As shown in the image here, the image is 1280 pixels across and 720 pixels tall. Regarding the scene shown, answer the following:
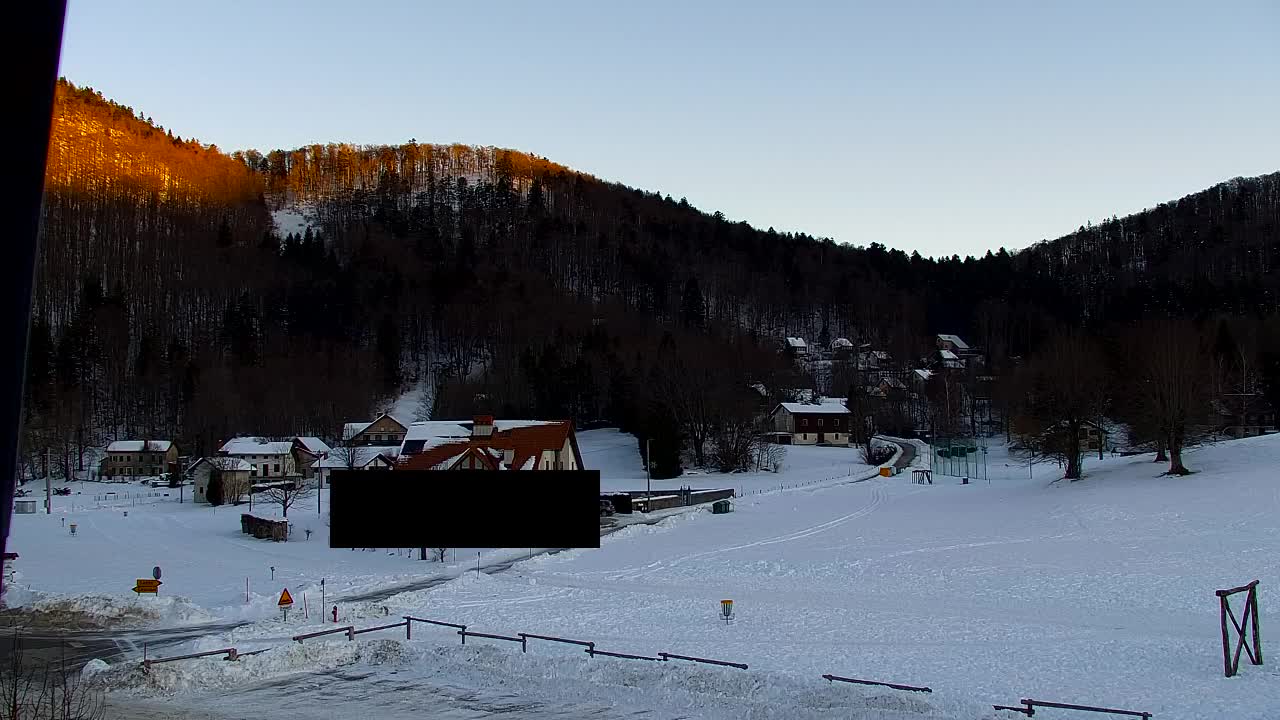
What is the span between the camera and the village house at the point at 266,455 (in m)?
77.5

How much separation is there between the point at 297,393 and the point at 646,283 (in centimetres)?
9379

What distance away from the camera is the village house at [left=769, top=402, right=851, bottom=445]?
335ft

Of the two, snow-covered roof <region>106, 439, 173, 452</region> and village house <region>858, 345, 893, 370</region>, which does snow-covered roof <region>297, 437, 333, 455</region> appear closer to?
snow-covered roof <region>106, 439, 173, 452</region>

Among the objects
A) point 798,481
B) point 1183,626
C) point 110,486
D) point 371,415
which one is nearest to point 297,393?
point 371,415

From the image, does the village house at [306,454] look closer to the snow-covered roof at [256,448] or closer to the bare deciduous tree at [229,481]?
the snow-covered roof at [256,448]

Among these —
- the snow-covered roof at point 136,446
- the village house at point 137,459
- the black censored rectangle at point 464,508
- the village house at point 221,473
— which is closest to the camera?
the black censored rectangle at point 464,508

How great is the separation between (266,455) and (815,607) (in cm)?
6364

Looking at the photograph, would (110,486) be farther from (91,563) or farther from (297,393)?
(91,563)

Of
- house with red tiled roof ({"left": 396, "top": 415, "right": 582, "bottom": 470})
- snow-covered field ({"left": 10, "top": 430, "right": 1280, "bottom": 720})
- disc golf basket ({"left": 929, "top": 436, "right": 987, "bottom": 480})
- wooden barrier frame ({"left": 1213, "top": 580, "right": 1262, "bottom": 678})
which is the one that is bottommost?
snow-covered field ({"left": 10, "top": 430, "right": 1280, "bottom": 720})

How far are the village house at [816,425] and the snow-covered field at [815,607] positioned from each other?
4984 cm

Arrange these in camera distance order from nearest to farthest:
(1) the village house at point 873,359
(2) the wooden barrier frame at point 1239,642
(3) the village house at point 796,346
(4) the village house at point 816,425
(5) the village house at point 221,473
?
(2) the wooden barrier frame at point 1239,642
(5) the village house at point 221,473
(4) the village house at point 816,425
(1) the village house at point 873,359
(3) the village house at point 796,346

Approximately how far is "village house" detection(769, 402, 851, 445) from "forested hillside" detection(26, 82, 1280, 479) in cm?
781

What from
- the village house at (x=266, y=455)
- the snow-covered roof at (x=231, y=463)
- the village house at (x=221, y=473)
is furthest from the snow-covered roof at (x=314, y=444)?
the village house at (x=221, y=473)

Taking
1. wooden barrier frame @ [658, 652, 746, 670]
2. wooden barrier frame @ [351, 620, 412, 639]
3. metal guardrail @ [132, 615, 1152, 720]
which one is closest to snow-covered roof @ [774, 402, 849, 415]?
metal guardrail @ [132, 615, 1152, 720]
